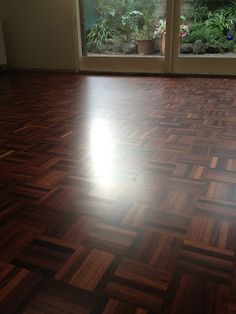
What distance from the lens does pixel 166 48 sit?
552 cm

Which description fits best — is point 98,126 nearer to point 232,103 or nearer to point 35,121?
point 35,121

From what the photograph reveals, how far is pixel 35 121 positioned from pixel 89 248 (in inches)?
77.2

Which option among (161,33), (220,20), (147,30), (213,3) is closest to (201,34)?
(220,20)

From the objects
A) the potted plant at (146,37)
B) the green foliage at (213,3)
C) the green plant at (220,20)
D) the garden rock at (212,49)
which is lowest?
the garden rock at (212,49)

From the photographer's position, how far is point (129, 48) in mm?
5930

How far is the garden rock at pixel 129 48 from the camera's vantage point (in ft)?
19.3

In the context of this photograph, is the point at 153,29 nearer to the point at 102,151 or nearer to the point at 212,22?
the point at 212,22

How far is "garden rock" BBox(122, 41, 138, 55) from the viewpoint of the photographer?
589 centimetres

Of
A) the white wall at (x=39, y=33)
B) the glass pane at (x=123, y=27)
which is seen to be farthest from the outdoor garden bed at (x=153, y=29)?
the white wall at (x=39, y=33)

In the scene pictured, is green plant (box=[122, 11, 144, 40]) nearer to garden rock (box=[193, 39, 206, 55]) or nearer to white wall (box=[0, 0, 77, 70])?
white wall (box=[0, 0, 77, 70])

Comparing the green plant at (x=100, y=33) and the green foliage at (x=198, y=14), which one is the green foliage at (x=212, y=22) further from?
the green plant at (x=100, y=33)

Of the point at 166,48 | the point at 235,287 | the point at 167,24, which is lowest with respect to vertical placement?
the point at 235,287

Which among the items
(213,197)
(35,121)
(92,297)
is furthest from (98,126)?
(92,297)

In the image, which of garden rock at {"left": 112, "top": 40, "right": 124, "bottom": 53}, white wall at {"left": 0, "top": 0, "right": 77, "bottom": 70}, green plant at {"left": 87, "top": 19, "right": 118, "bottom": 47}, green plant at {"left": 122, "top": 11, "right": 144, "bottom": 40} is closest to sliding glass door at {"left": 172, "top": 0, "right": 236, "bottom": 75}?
green plant at {"left": 122, "top": 11, "right": 144, "bottom": 40}
